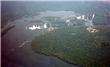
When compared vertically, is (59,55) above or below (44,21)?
below

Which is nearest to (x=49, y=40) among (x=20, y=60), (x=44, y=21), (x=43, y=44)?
(x=43, y=44)

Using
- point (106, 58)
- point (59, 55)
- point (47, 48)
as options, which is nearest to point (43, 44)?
point (47, 48)

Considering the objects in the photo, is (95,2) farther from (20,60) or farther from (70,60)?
(20,60)

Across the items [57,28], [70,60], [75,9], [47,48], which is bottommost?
[70,60]

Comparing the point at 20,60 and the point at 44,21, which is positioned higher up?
the point at 44,21

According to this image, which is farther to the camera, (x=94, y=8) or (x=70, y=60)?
(x=94, y=8)

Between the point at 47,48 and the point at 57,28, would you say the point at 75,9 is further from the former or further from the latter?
the point at 47,48
